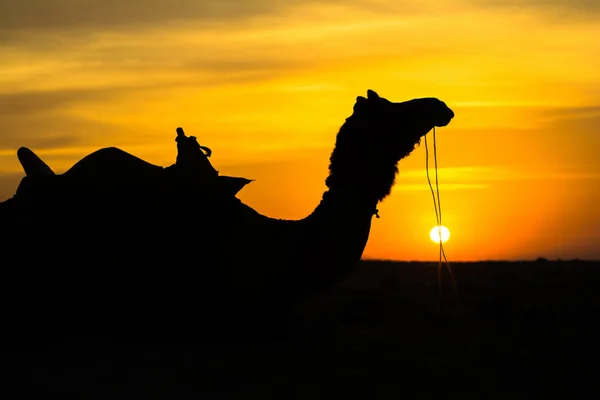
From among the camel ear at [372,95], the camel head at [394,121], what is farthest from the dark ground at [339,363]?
the camel ear at [372,95]

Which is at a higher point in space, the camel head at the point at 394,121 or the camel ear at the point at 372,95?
the camel ear at the point at 372,95

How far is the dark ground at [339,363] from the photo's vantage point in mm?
10641

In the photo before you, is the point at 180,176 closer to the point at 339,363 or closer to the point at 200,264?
the point at 200,264

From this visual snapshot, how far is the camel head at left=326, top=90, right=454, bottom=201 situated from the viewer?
1355 cm

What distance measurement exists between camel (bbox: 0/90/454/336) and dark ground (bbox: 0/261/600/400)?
2.43ft

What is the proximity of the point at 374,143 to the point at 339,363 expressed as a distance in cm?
324

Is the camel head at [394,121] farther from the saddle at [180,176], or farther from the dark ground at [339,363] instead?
the dark ground at [339,363]

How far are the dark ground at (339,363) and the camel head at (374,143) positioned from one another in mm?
2178

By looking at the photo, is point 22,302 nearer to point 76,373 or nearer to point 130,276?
point 130,276

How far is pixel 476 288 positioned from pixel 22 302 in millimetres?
16177

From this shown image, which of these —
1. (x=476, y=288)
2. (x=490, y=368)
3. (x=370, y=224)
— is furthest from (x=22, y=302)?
(x=476, y=288)

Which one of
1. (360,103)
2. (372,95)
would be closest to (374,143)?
(360,103)

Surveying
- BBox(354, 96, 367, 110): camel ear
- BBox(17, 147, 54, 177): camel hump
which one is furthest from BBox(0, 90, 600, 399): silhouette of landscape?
BBox(17, 147, 54, 177): camel hump

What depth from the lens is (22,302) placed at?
45.2ft
